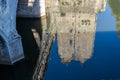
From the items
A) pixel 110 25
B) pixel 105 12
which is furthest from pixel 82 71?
pixel 105 12

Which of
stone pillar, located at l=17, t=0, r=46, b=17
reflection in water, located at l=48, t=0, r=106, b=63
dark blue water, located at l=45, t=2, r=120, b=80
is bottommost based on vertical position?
dark blue water, located at l=45, t=2, r=120, b=80

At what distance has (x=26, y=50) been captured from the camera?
55.1 feet

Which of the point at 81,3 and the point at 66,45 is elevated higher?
the point at 81,3

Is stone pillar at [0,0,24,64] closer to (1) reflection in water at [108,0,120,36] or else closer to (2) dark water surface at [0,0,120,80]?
(2) dark water surface at [0,0,120,80]

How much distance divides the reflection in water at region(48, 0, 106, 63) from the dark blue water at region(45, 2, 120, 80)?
18.4 inches

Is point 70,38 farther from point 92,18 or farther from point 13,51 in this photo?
point 13,51

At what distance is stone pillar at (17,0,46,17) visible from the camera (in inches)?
792

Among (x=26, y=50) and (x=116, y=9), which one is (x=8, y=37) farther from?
(x=116, y=9)

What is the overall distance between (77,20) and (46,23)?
253cm

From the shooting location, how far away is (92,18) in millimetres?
21906

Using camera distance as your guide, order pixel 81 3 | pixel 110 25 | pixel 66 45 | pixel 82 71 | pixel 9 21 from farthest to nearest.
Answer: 1. pixel 81 3
2. pixel 110 25
3. pixel 66 45
4. pixel 82 71
5. pixel 9 21

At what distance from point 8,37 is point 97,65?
4.99 m

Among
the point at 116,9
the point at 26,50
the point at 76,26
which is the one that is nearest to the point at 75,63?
the point at 26,50

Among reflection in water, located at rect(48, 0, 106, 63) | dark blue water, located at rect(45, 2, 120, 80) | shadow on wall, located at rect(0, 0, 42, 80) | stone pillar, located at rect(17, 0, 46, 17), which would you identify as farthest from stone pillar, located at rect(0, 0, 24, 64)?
stone pillar, located at rect(17, 0, 46, 17)
